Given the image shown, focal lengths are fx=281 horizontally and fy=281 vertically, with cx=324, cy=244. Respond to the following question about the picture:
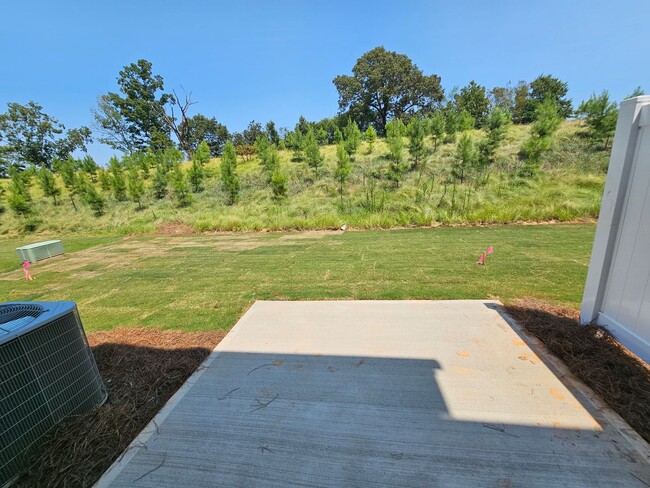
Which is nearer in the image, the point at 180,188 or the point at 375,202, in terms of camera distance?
the point at 375,202

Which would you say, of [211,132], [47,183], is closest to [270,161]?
[47,183]

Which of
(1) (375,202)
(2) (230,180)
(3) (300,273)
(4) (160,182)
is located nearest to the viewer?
(3) (300,273)

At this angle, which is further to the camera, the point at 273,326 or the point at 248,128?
the point at 248,128

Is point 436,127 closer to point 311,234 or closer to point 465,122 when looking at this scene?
point 465,122

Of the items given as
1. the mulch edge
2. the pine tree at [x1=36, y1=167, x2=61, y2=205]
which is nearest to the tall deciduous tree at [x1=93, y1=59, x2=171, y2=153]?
the pine tree at [x1=36, y1=167, x2=61, y2=205]

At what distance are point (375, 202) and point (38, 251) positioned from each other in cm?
1064

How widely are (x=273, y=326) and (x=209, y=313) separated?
1.03 meters

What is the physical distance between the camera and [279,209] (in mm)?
12000

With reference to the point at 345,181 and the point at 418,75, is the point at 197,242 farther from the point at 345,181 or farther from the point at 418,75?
the point at 418,75

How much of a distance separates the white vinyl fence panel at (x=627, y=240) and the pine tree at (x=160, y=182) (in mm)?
18111

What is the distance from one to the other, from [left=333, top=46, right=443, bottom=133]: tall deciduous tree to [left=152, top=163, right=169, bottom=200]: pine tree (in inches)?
1223

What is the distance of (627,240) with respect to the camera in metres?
2.19

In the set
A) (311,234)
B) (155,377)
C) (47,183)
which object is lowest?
(311,234)

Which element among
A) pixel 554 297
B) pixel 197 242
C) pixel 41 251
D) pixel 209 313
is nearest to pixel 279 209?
pixel 197 242
